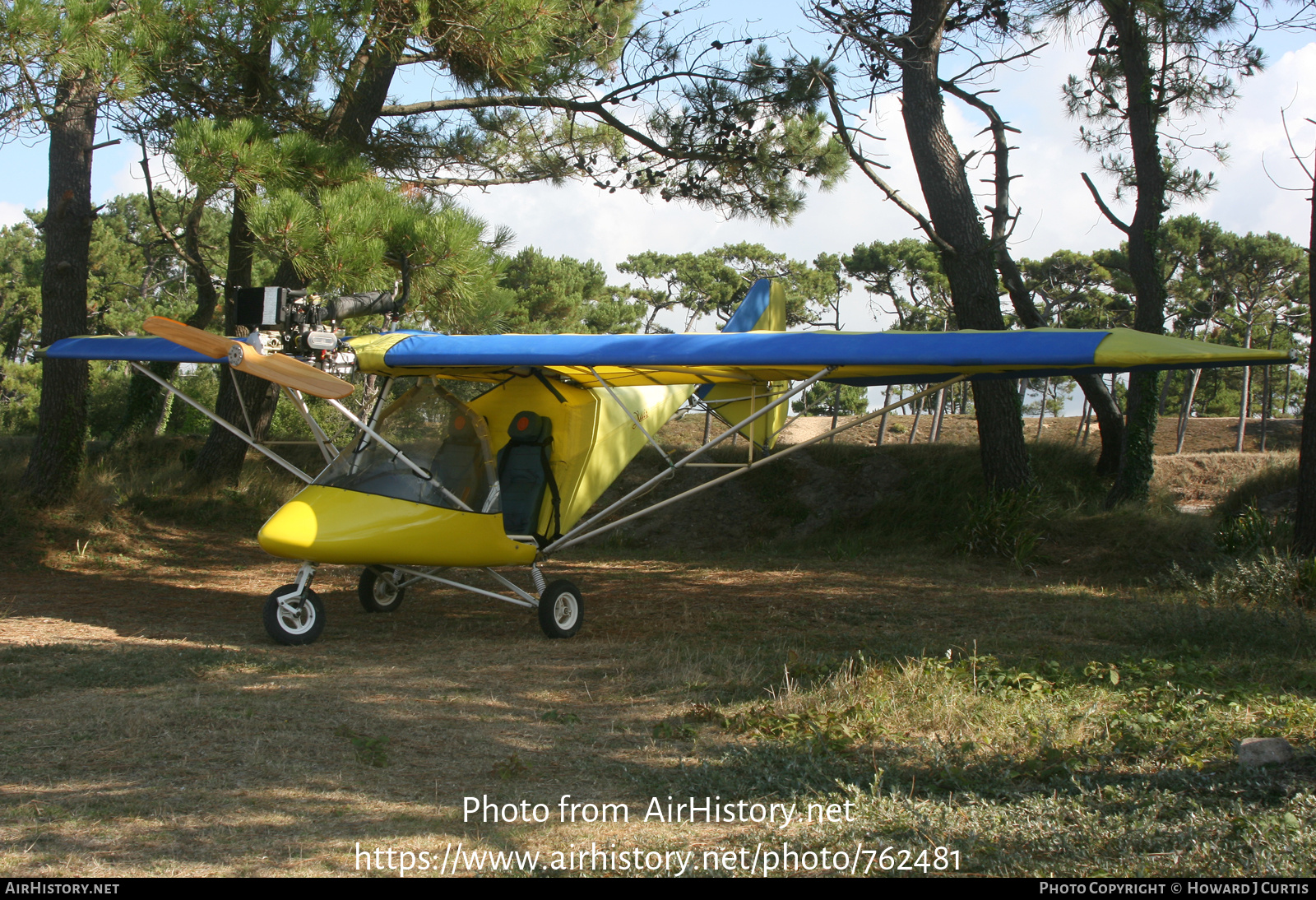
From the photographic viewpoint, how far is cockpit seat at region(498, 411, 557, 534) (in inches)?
312

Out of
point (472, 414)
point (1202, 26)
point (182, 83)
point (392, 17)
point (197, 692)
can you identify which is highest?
point (1202, 26)

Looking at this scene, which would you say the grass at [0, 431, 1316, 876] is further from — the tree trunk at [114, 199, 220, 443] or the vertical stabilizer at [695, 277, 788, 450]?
the tree trunk at [114, 199, 220, 443]

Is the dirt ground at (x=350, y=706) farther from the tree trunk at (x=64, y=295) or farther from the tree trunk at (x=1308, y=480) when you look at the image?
the tree trunk at (x=1308, y=480)

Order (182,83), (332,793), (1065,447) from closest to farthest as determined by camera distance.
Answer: (332,793) < (182,83) < (1065,447)

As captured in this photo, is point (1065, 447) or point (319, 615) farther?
point (1065, 447)

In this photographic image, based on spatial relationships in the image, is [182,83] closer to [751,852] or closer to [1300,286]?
[751,852]

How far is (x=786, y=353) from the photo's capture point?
6473mm

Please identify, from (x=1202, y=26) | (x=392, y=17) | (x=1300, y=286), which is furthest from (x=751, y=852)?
(x=1300, y=286)

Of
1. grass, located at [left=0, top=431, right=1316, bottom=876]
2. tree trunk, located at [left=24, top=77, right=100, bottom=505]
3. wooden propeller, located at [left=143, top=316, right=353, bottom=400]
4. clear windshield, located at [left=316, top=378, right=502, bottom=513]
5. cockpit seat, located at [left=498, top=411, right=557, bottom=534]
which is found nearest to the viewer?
grass, located at [left=0, top=431, right=1316, bottom=876]

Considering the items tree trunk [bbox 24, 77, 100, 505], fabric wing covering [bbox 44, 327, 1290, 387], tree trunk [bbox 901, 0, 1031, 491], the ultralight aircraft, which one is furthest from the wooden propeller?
tree trunk [bbox 901, 0, 1031, 491]

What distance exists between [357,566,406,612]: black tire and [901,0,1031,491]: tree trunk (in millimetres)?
7368

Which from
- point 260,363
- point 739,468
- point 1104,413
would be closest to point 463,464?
point 260,363

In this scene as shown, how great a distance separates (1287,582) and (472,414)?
6.89 metres

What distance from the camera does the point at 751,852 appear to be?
322cm
